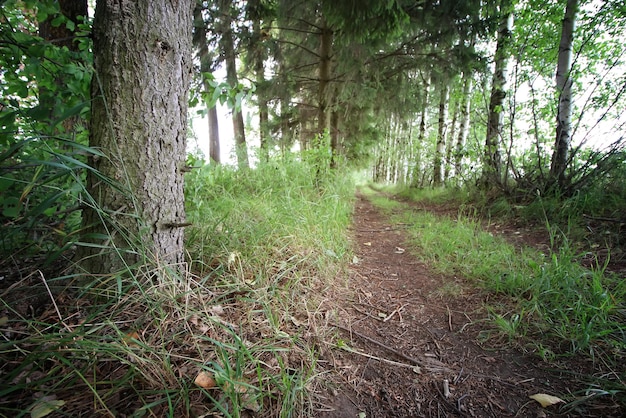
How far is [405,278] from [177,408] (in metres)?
1.91

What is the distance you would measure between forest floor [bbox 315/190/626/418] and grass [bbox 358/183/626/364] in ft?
0.34

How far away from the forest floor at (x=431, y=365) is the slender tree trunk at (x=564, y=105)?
3.11 meters

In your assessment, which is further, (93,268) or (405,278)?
(405,278)

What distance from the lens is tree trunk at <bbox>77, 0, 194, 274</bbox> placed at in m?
1.11

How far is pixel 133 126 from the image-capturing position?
116cm

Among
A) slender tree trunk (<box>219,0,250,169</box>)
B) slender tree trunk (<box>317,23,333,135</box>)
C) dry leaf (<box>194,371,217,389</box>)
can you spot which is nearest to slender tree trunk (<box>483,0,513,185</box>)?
slender tree trunk (<box>317,23,333,135</box>)

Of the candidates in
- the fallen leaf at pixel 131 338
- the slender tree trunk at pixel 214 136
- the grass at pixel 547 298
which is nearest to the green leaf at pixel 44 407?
the fallen leaf at pixel 131 338

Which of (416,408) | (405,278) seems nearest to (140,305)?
(416,408)

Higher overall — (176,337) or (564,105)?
(564,105)

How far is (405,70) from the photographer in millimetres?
5602

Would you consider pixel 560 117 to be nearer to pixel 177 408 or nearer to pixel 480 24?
pixel 480 24

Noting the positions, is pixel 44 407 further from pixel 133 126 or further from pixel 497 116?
pixel 497 116

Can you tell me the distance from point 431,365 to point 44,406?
157 cm

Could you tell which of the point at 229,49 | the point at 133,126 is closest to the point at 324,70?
the point at 229,49
